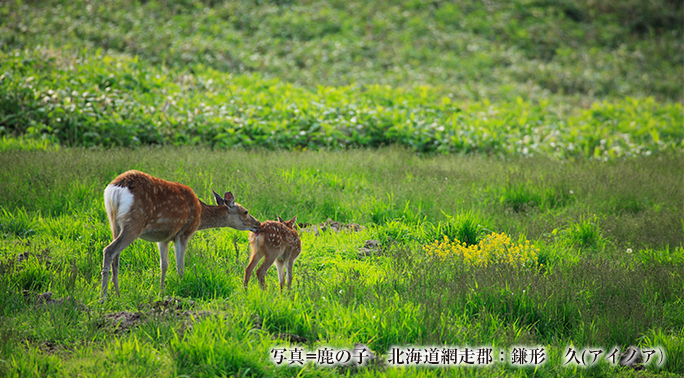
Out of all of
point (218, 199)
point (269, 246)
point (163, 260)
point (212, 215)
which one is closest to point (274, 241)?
point (269, 246)

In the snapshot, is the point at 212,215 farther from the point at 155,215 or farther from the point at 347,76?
the point at 347,76

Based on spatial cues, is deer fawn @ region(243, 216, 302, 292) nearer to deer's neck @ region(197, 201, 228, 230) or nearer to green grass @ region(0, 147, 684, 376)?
green grass @ region(0, 147, 684, 376)

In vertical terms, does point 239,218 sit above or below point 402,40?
below

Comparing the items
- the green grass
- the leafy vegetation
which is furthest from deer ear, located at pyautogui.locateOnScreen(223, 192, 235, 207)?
the leafy vegetation

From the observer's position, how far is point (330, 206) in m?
8.57

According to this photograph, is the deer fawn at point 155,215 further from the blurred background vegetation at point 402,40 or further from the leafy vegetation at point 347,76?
the blurred background vegetation at point 402,40

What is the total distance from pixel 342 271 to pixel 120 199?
2729mm

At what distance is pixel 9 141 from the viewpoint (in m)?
10.7

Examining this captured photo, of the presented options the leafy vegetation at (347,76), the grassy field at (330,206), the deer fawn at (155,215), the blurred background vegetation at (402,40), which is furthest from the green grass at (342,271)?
the blurred background vegetation at (402,40)

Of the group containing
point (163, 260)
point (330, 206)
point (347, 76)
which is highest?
point (163, 260)

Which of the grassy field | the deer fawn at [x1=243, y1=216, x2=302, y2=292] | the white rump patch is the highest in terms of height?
the white rump patch

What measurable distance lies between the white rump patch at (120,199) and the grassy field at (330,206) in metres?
0.93

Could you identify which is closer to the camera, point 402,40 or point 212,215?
point 212,215

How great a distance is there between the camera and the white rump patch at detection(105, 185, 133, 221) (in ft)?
16.6
